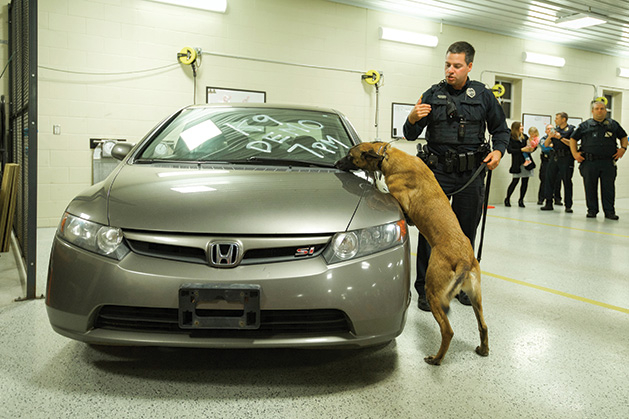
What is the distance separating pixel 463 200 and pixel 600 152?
222 inches

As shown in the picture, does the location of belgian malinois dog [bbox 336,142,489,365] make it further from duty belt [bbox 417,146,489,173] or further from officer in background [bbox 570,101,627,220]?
officer in background [bbox 570,101,627,220]

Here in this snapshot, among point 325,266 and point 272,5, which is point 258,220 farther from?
point 272,5

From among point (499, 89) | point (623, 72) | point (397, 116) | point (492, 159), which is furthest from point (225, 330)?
point (623, 72)

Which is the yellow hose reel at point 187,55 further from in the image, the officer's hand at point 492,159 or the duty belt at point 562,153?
the duty belt at point 562,153

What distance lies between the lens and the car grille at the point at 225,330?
1.53 metres

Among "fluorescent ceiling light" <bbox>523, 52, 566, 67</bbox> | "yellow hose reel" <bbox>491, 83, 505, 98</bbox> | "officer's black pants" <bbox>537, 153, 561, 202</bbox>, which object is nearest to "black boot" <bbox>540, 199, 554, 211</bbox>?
"officer's black pants" <bbox>537, 153, 561, 202</bbox>

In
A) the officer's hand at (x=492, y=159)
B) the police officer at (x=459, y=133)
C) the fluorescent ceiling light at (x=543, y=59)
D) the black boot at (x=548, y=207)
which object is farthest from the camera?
the fluorescent ceiling light at (x=543, y=59)

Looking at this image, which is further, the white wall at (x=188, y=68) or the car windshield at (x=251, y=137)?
the white wall at (x=188, y=68)

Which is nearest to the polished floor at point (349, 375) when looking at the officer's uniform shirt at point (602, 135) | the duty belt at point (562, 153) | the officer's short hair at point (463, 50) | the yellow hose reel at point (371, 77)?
the officer's short hair at point (463, 50)

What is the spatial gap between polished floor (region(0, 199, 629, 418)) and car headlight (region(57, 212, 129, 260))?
0.52 metres

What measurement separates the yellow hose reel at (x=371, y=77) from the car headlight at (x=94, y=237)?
6674 millimetres

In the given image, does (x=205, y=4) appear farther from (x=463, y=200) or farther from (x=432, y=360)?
(x=432, y=360)

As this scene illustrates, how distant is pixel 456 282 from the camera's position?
1.90m

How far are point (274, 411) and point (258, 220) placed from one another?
0.63 metres
